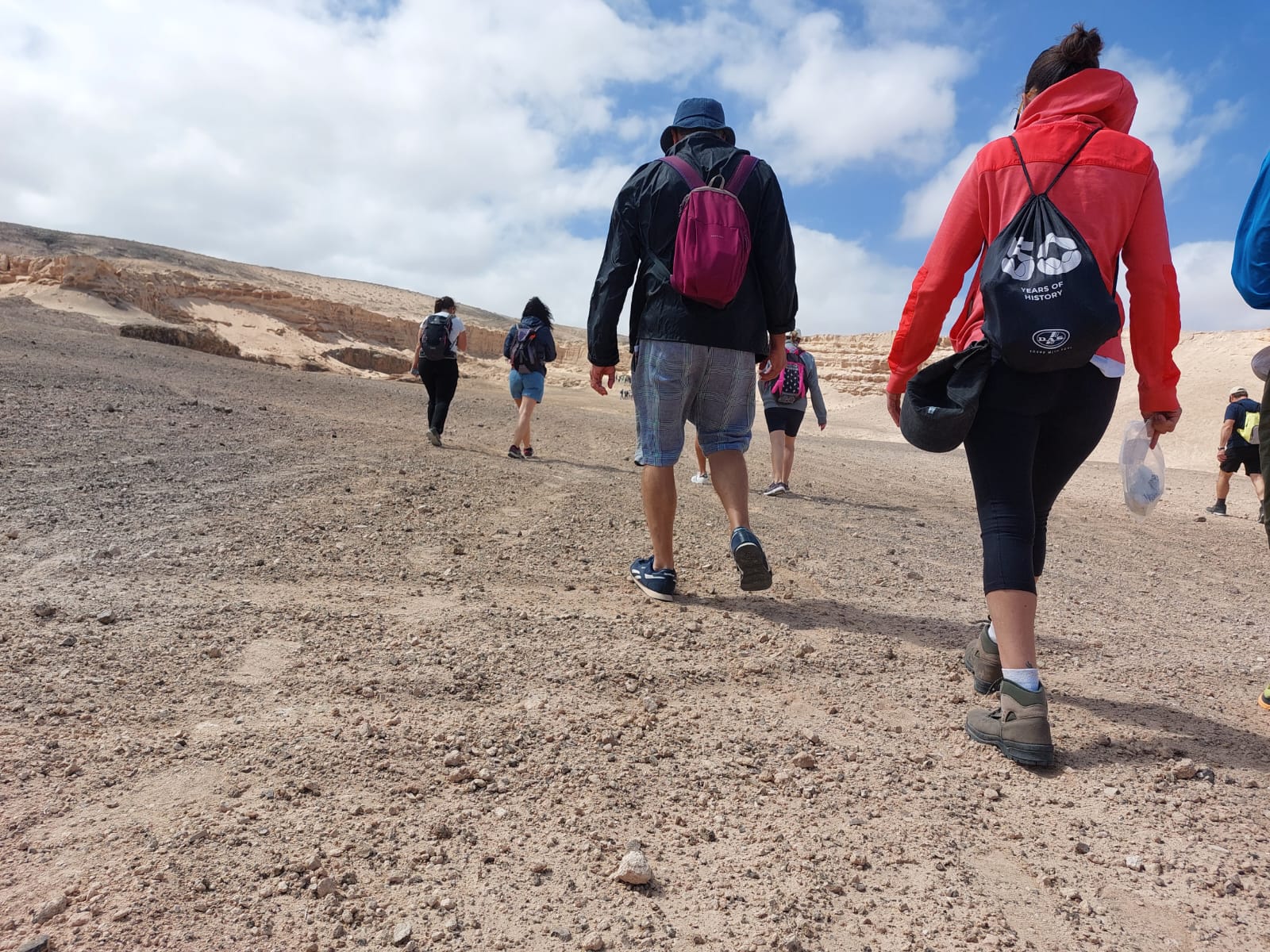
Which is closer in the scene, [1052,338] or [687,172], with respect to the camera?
[1052,338]

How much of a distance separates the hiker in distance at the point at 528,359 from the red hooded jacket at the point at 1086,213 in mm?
6493

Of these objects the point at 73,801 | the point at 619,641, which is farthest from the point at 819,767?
the point at 73,801

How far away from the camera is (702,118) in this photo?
383 cm

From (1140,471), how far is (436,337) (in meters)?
7.23

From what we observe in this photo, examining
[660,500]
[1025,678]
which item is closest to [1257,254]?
[1025,678]

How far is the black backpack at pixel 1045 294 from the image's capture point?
7.63ft

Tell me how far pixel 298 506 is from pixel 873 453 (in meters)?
13.7

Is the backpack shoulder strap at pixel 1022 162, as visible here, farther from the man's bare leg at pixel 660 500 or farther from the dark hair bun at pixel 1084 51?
the man's bare leg at pixel 660 500

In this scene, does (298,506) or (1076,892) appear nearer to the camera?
(1076,892)

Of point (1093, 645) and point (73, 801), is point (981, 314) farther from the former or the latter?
point (73, 801)

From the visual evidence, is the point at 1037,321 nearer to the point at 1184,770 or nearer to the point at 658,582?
the point at 1184,770

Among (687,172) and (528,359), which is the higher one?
(687,172)

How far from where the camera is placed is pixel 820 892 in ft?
5.96

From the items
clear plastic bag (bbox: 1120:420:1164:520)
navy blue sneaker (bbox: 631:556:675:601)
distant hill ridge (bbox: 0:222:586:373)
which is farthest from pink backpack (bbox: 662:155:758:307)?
distant hill ridge (bbox: 0:222:586:373)
